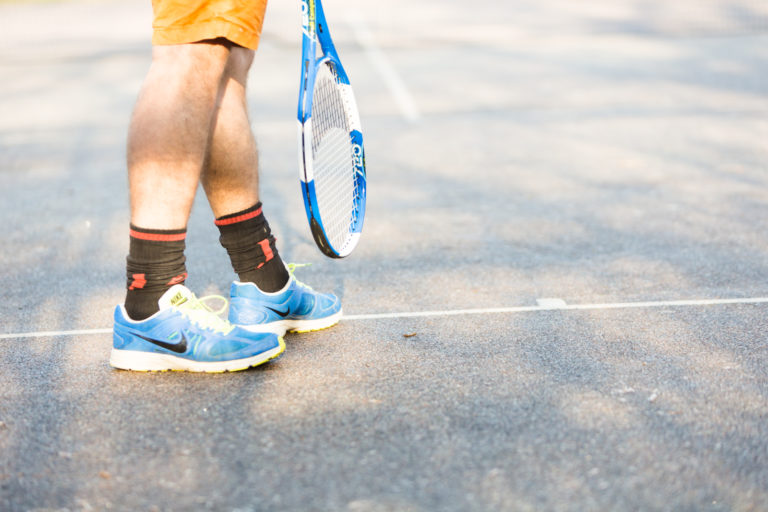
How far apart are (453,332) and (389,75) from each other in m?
7.08

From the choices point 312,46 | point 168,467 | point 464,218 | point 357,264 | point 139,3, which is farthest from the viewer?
point 139,3

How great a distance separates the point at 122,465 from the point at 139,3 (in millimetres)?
23388

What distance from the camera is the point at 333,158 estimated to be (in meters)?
3.32

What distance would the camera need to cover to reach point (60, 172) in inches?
222

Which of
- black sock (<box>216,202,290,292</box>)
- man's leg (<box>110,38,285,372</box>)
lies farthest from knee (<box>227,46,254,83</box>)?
black sock (<box>216,202,290,292</box>)

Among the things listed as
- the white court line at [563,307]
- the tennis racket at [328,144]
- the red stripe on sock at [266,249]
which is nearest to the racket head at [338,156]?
the tennis racket at [328,144]

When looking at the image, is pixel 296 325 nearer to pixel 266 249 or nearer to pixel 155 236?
pixel 266 249

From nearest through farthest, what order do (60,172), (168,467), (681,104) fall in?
1. (168,467)
2. (60,172)
3. (681,104)

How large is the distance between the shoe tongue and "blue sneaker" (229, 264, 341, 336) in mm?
231

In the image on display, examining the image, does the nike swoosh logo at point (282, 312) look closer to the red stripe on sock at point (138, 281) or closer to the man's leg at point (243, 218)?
the man's leg at point (243, 218)

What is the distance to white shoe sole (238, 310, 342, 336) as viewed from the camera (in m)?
2.68

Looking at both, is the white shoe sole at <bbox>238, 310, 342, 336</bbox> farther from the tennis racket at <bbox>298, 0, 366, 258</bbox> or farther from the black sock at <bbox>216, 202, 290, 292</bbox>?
the tennis racket at <bbox>298, 0, 366, 258</bbox>

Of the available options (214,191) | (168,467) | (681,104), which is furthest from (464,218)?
(681,104)

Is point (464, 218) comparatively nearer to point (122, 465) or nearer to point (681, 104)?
point (122, 465)
